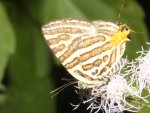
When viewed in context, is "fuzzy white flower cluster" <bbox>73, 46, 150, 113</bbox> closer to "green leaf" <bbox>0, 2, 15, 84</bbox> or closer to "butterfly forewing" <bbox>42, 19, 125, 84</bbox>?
"butterfly forewing" <bbox>42, 19, 125, 84</bbox>

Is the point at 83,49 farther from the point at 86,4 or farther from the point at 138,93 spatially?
the point at 86,4

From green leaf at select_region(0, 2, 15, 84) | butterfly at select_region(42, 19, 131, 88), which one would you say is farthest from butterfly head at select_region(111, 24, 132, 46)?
green leaf at select_region(0, 2, 15, 84)

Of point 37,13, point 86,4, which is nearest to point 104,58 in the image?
point 86,4

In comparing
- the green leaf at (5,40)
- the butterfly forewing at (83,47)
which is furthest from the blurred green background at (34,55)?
the butterfly forewing at (83,47)

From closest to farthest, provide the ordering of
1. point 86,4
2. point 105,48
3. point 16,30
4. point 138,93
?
point 138,93
point 105,48
point 86,4
point 16,30

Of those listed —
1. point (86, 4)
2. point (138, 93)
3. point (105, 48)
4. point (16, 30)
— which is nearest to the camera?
point (138, 93)

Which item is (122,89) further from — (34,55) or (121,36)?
(34,55)

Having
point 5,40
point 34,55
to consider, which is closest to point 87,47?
point 5,40
